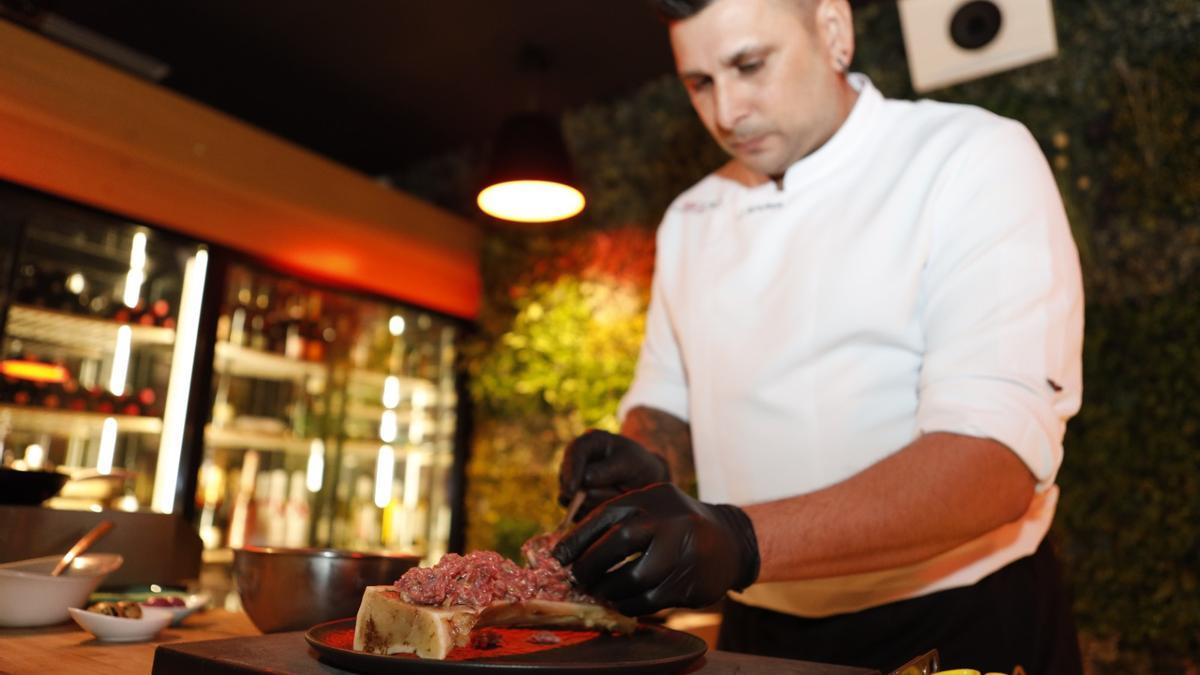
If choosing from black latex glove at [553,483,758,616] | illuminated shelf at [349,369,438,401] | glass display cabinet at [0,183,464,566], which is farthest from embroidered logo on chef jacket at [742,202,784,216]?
illuminated shelf at [349,369,438,401]

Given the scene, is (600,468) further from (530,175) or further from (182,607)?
(530,175)

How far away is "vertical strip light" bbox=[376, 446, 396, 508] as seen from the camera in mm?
5012

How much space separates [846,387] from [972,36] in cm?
236

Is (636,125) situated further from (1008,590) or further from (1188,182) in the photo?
(1008,590)

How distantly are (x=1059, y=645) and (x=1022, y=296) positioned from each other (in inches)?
22.7

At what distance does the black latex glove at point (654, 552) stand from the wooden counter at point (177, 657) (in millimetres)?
77

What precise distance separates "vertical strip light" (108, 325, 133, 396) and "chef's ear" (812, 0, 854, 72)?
3327mm

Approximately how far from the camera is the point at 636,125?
14.9 ft

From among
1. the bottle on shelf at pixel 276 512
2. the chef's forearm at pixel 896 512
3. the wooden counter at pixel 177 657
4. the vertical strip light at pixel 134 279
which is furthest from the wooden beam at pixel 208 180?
the chef's forearm at pixel 896 512

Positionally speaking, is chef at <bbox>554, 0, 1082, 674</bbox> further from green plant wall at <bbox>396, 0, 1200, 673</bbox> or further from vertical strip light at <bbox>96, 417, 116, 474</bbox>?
vertical strip light at <bbox>96, 417, 116, 474</bbox>

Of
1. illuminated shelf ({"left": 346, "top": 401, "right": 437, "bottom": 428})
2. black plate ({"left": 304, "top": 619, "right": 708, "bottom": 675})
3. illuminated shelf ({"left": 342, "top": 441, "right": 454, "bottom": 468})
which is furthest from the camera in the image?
illuminated shelf ({"left": 346, "top": 401, "right": 437, "bottom": 428})

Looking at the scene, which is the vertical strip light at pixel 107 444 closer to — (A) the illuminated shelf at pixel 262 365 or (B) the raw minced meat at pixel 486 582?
(A) the illuminated shelf at pixel 262 365

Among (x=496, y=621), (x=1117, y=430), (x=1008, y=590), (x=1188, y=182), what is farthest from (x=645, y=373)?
(x=1188, y=182)

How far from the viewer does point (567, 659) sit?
840 millimetres
